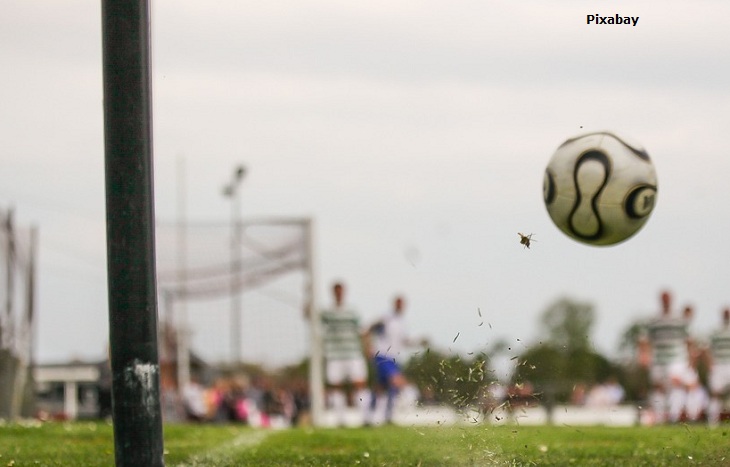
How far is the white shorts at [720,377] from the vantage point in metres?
19.8

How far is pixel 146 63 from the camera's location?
6543 mm

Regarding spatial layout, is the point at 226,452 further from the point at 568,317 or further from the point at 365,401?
the point at 568,317

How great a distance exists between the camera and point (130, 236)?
6449 mm

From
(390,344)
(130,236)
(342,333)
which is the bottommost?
(390,344)

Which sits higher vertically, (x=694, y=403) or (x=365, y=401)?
(x=365, y=401)

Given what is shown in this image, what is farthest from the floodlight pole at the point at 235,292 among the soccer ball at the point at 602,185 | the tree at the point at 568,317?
the tree at the point at 568,317

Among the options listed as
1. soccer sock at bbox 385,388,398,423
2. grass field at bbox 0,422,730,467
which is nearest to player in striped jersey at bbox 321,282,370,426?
soccer sock at bbox 385,388,398,423

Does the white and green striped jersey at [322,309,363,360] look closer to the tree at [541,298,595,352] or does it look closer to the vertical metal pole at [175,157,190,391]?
the vertical metal pole at [175,157,190,391]

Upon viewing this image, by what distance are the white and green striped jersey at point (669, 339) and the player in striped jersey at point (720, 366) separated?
1071 mm

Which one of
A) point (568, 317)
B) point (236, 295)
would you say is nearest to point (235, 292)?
point (236, 295)

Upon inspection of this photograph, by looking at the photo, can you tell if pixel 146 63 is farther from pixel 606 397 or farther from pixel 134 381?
pixel 606 397

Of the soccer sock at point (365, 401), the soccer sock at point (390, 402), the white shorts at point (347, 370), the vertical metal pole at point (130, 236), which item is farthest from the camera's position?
the white shorts at point (347, 370)

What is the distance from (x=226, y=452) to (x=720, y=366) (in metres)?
12.0

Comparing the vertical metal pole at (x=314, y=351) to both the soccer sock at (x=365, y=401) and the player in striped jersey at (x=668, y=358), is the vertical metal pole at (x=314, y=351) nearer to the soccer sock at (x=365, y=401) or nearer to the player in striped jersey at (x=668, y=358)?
the soccer sock at (x=365, y=401)
